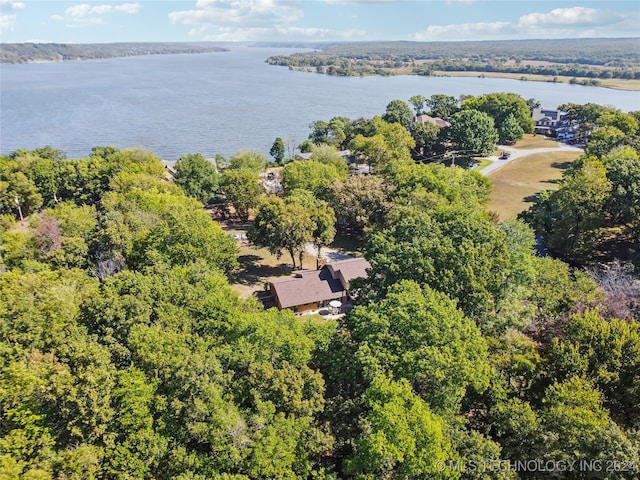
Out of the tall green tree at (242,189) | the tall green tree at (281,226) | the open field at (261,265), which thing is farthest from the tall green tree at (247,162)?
the tall green tree at (281,226)

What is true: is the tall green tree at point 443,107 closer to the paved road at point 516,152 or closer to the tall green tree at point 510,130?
the tall green tree at point 510,130

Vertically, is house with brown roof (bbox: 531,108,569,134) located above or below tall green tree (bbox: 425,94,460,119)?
below

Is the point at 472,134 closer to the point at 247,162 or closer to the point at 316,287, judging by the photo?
the point at 247,162

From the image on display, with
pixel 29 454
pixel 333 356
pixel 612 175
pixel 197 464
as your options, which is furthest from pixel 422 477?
pixel 612 175

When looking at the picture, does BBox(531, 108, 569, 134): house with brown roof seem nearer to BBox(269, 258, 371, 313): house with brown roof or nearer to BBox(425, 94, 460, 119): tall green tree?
BBox(425, 94, 460, 119): tall green tree

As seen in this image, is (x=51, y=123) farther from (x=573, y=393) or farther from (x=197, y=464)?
(x=573, y=393)

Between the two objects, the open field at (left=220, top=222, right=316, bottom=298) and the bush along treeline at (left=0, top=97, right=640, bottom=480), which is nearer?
the bush along treeline at (left=0, top=97, right=640, bottom=480)

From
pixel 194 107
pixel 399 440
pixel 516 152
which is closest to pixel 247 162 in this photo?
pixel 516 152

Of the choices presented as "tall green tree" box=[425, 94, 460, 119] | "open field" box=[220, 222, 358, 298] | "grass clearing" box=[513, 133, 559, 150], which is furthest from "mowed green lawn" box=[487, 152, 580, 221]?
"tall green tree" box=[425, 94, 460, 119]
